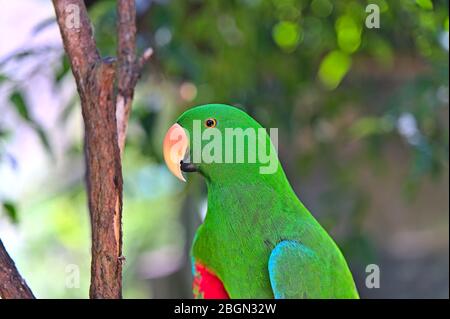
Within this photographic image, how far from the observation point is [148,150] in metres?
3.67

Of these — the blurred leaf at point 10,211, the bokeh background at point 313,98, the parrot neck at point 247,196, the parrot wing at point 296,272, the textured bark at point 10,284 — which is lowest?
the textured bark at point 10,284

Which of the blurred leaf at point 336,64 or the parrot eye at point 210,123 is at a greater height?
the blurred leaf at point 336,64

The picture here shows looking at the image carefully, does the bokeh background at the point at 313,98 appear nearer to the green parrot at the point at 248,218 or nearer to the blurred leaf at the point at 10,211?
the blurred leaf at the point at 10,211

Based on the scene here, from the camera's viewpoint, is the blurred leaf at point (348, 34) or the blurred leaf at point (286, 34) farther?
the blurred leaf at point (286, 34)

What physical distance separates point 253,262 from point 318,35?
210 cm

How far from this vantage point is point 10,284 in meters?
1.72

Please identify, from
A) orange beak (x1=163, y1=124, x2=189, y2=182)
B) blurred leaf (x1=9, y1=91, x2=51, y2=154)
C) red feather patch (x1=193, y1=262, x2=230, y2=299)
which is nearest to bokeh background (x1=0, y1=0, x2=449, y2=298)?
blurred leaf (x1=9, y1=91, x2=51, y2=154)

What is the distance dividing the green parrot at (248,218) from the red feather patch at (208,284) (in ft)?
0.13

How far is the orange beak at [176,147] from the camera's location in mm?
2260

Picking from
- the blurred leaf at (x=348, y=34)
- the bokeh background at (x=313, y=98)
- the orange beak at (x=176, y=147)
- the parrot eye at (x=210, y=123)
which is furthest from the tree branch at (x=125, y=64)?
the blurred leaf at (x=348, y=34)

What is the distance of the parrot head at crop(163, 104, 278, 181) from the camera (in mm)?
2230

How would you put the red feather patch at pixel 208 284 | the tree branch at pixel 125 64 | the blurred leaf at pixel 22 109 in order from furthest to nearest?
the blurred leaf at pixel 22 109 < the red feather patch at pixel 208 284 < the tree branch at pixel 125 64

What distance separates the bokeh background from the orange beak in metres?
0.66

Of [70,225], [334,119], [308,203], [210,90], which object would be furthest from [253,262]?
[70,225]
